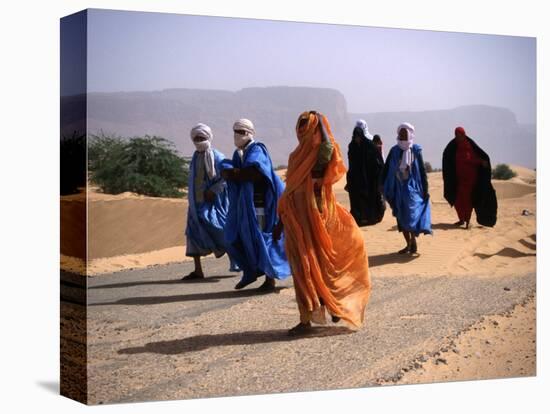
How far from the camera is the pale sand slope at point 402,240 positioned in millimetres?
10344

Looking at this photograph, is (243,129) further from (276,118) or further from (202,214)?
(202,214)

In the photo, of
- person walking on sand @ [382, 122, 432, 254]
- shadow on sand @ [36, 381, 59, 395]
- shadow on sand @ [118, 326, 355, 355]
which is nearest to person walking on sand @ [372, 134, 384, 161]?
person walking on sand @ [382, 122, 432, 254]

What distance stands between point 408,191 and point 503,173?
104cm

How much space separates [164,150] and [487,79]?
372cm

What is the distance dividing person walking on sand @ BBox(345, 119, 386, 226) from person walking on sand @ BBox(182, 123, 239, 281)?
4.35ft

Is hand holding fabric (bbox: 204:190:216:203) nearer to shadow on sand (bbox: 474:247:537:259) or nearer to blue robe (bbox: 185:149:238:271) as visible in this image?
blue robe (bbox: 185:149:238:271)

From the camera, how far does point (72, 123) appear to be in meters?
10.3

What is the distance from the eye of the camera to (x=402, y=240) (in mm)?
12016

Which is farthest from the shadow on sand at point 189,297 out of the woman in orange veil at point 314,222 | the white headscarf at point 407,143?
the white headscarf at point 407,143

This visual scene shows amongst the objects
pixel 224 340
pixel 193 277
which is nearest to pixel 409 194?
pixel 193 277

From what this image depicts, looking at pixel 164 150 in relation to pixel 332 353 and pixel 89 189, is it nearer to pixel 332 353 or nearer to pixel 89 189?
pixel 89 189

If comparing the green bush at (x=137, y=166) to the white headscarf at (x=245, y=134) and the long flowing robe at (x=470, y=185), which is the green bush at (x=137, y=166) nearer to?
the white headscarf at (x=245, y=134)

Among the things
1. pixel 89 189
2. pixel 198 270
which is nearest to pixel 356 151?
pixel 198 270

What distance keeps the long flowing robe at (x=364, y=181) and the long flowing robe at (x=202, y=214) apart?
1.33m
